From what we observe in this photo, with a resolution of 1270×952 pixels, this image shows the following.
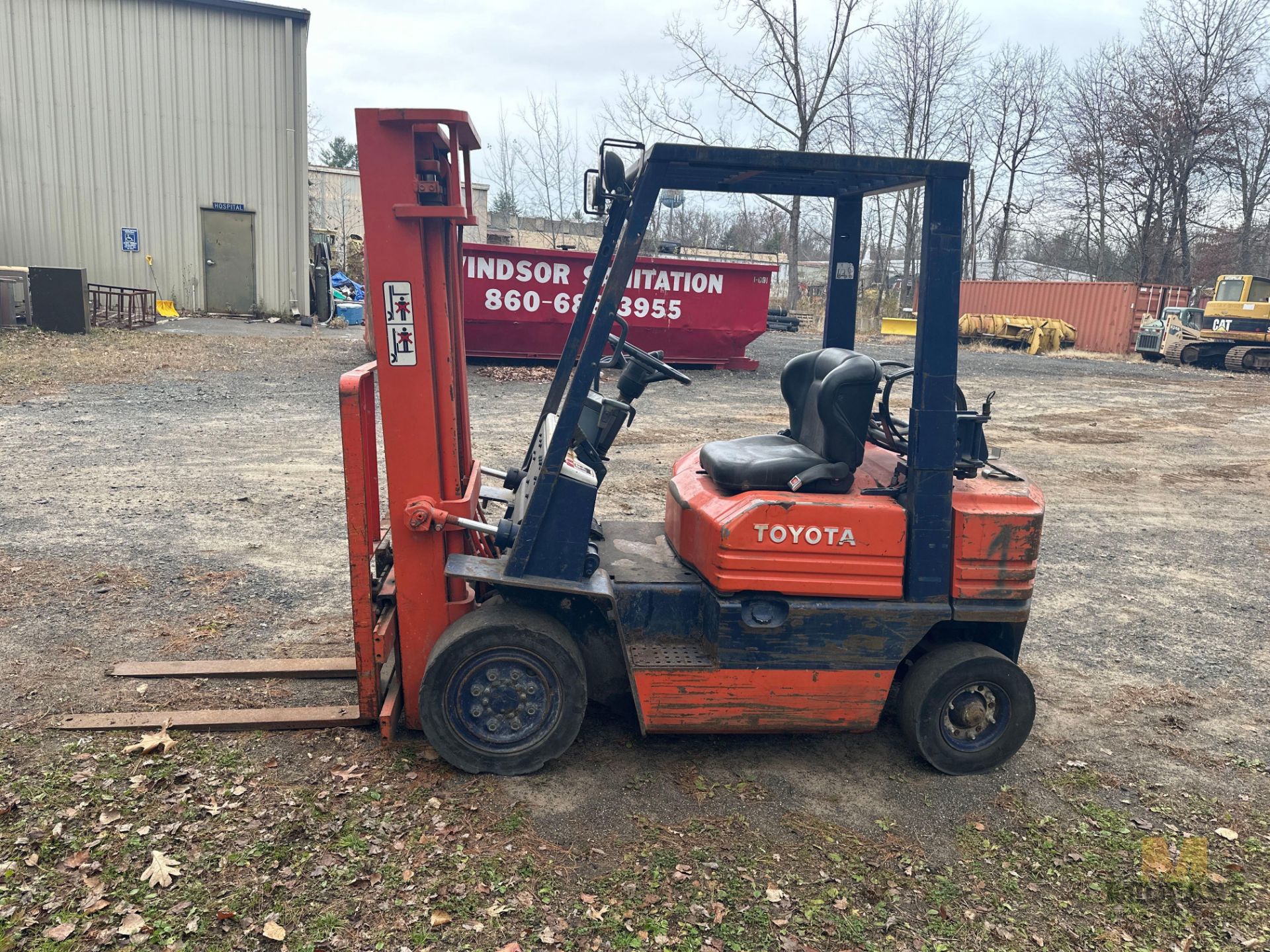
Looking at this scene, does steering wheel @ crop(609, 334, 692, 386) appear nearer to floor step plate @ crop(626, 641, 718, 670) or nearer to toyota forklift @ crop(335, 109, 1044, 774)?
toyota forklift @ crop(335, 109, 1044, 774)

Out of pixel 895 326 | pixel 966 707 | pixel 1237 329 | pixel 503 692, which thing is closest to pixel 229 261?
pixel 895 326

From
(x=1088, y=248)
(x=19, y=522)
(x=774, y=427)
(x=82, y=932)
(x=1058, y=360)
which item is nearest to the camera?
(x=82, y=932)

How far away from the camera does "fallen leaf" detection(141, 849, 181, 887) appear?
2.93 m

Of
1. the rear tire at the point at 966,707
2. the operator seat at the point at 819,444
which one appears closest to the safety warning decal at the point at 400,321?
the operator seat at the point at 819,444

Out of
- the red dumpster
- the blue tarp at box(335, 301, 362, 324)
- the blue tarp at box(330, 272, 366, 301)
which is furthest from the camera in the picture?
the blue tarp at box(330, 272, 366, 301)

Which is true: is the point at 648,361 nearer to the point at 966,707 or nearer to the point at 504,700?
the point at 504,700

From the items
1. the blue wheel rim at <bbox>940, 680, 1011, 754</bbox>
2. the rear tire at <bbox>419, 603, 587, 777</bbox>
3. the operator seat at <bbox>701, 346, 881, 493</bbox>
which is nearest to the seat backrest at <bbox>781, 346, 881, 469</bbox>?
the operator seat at <bbox>701, 346, 881, 493</bbox>

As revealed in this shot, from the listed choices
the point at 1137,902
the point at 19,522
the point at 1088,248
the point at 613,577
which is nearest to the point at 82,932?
the point at 613,577

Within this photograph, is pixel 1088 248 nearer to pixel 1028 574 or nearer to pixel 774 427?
pixel 774 427

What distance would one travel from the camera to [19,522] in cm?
662

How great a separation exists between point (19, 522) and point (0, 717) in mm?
3293

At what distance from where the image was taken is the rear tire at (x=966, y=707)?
12.4 feet

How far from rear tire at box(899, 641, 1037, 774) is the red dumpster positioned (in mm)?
11956

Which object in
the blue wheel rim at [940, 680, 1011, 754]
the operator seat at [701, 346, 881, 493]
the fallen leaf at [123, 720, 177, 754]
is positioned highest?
the operator seat at [701, 346, 881, 493]
